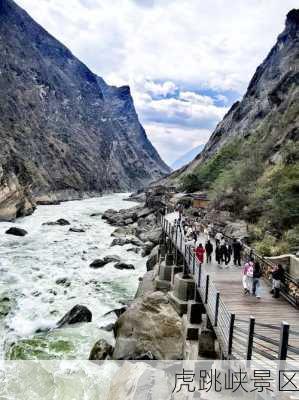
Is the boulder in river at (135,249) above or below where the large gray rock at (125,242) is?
below

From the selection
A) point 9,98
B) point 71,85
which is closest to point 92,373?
point 9,98

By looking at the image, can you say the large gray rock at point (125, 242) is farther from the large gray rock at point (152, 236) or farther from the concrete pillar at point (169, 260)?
the concrete pillar at point (169, 260)

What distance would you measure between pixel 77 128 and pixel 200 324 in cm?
14234

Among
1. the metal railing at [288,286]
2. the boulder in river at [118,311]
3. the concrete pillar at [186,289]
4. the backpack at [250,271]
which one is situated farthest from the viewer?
the boulder in river at [118,311]

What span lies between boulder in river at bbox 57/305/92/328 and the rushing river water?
0.39 meters

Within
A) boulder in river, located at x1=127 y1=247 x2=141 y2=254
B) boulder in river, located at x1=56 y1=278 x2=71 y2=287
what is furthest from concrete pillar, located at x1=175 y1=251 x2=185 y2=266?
boulder in river, located at x1=127 y1=247 x2=141 y2=254

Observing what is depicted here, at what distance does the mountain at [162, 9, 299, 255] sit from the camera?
2527 centimetres

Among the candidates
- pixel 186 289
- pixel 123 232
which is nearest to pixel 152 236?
pixel 123 232

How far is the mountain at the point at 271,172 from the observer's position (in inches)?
995

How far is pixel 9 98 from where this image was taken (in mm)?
103000

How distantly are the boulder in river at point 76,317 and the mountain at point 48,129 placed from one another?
36867mm

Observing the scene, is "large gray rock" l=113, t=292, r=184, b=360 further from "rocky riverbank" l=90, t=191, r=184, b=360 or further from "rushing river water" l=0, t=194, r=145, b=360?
"rushing river water" l=0, t=194, r=145, b=360

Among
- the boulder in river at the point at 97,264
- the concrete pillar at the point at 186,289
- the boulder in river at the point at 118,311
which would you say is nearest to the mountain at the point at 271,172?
the concrete pillar at the point at 186,289

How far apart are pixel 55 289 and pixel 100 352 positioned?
9.53m
